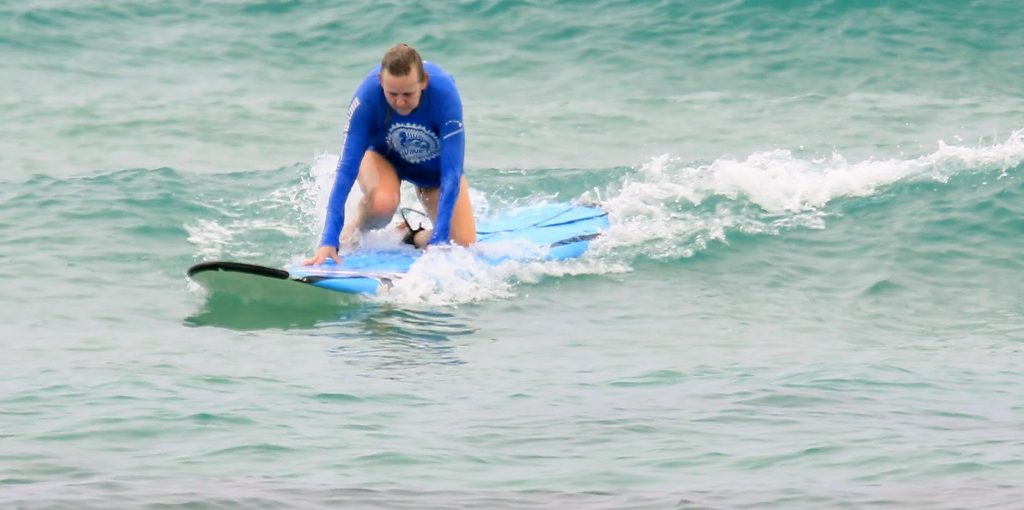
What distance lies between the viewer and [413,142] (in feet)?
29.3

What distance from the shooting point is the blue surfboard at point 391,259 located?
27.5 feet

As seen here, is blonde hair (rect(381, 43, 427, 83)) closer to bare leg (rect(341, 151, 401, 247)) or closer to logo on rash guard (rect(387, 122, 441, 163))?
logo on rash guard (rect(387, 122, 441, 163))

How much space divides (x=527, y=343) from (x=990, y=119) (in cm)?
769

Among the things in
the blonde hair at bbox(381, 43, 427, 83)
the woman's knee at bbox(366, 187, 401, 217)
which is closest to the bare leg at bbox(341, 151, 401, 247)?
the woman's knee at bbox(366, 187, 401, 217)

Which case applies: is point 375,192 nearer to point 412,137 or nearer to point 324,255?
point 412,137

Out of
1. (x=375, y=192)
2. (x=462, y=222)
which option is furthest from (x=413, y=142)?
(x=462, y=222)

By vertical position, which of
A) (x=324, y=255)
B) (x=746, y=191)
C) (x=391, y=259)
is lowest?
(x=746, y=191)

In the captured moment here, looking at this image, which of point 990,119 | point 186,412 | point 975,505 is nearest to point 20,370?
point 186,412

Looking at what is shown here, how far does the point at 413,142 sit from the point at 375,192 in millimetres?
381

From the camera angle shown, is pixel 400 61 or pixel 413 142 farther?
pixel 413 142

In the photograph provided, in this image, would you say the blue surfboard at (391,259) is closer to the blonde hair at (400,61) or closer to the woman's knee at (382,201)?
the woman's knee at (382,201)

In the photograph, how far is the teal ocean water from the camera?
221 inches

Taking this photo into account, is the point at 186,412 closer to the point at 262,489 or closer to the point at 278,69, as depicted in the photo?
the point at 262,489

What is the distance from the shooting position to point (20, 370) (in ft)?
23.2
